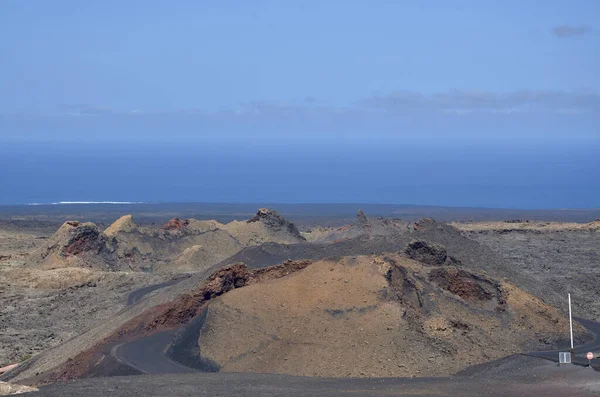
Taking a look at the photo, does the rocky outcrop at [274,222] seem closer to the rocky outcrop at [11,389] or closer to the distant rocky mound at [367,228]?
the distant rocky mound at [367,228]

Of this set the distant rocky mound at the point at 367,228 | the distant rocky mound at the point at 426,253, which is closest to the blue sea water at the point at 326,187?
the distant rocky mound at the point at 367,228

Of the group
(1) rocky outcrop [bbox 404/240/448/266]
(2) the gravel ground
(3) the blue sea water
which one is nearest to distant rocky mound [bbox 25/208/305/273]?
(1) rocky outcrop [bbox 404/240/448/266]

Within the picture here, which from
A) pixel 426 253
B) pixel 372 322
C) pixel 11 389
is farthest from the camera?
pixel 426 253

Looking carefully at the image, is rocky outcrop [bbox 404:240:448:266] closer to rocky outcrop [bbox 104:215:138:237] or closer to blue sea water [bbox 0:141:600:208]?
rocky outcrop [bbox 104:215:138:237]

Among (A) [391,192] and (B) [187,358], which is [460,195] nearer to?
(A) [391,192]

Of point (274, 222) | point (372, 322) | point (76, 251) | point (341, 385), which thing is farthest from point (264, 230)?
point (341, 385)

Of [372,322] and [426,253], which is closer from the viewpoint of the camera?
[372,322]

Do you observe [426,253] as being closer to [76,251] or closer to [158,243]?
[76,251]
